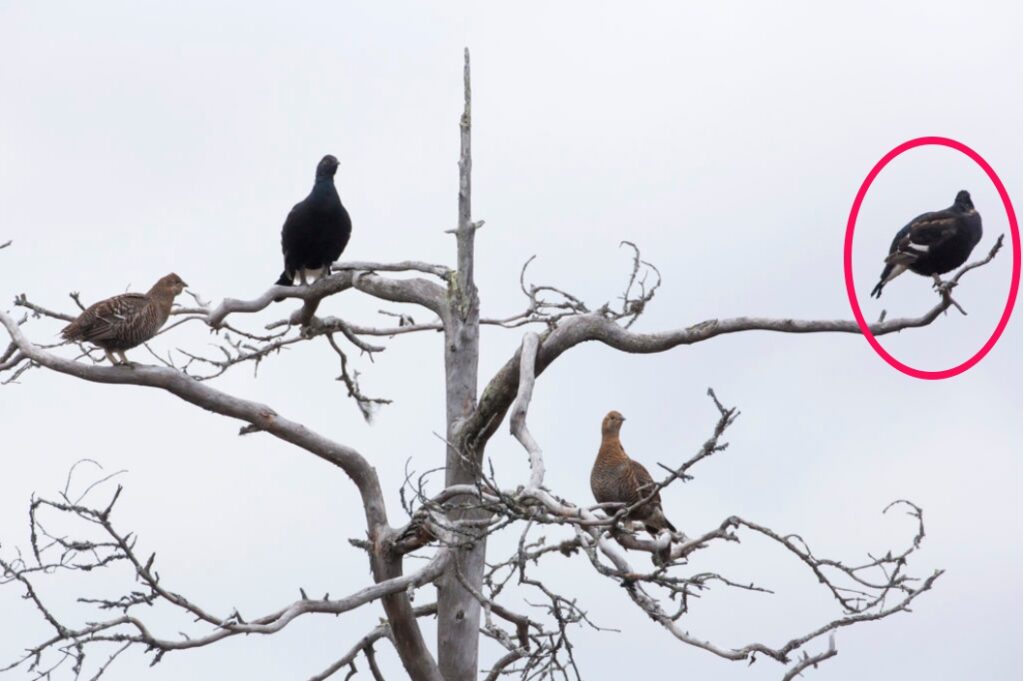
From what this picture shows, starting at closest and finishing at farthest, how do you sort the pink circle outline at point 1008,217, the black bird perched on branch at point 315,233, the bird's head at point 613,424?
the pink circle outline at point 1008,217
the bird's head at point 613,424
the black bird perched on branch at point 315,233

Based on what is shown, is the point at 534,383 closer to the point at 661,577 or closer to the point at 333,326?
the point at 661,577

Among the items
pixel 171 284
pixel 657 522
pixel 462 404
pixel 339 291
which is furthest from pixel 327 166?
pixel 657 522

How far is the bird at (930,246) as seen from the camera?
10.3 metres

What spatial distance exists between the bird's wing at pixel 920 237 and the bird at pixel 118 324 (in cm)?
485

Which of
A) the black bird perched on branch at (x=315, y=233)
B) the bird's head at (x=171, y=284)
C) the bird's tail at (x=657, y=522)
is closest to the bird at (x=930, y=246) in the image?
the bird's tail at (x=657, y=522)

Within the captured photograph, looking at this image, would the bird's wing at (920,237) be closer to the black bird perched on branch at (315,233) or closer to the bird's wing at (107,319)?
the black bird perched on branch at (315,233)

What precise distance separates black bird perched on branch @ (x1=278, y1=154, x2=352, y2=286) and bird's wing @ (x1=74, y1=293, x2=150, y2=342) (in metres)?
1.92

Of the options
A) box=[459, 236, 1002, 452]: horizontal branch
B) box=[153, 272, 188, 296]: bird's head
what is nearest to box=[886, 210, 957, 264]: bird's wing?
box=[459, 236, 1002, 452]: horizontal branch

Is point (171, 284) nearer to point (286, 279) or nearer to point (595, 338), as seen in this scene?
point (286, 279)

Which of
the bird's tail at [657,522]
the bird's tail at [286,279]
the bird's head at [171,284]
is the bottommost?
the bird's tail at [657,522]

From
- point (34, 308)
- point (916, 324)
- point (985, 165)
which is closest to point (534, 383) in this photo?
point (916, 324)

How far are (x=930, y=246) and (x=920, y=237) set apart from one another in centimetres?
9

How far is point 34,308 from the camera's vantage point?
9.98m

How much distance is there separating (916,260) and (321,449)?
4.14m
